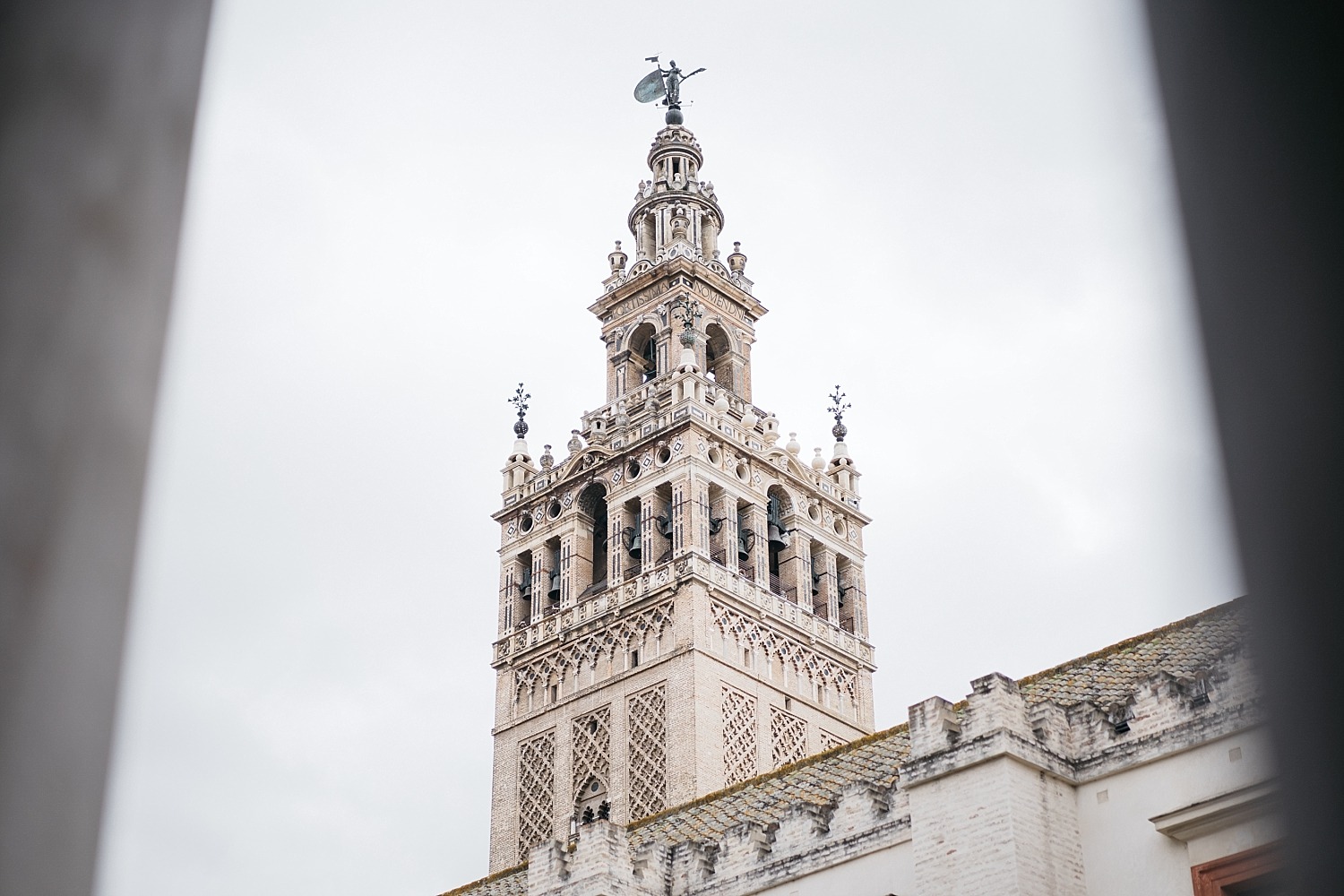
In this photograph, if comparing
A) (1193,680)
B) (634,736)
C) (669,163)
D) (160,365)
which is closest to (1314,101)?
(160,365)

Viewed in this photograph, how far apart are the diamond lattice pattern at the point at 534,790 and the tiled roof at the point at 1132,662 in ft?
83.3

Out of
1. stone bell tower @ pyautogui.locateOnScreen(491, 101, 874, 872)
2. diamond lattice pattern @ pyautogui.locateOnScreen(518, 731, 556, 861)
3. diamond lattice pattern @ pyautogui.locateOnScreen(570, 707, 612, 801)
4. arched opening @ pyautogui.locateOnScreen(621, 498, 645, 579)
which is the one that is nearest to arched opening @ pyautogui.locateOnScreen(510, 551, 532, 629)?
stone bell tower @ pyautogui.locateOnScreen(491, 101, 874, 872)

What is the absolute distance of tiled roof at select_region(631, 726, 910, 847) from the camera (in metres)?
21.0

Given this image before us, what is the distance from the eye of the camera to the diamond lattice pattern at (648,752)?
40562 mm

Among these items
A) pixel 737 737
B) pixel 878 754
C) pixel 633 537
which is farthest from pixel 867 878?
pixel 633 537

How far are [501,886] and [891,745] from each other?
7790 millimetres

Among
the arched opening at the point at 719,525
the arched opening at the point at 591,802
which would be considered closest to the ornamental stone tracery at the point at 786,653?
the arched opening at the point at 719,525

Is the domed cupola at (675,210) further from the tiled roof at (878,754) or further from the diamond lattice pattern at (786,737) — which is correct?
the tiled roof at (878,754)

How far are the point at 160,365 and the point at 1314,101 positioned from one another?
151 cm

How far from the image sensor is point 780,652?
147 feet

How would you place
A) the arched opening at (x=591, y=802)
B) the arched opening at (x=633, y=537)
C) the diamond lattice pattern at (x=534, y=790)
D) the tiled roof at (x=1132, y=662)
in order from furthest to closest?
1. the arched opening at (x=633, y=537)
2. the diamond lattice pattern at (x=534, y=790)
3. the arched opening at (x=591, y=802)
4. the tiled roof at (x=1132, y=662)

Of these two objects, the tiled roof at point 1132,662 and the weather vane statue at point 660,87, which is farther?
the weather vane statue at point 660,87

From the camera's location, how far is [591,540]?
46562mm

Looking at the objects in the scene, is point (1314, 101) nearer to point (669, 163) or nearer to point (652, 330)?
point (652, 330)
